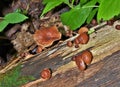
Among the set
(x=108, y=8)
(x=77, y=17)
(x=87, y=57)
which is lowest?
(x=87, y=57)

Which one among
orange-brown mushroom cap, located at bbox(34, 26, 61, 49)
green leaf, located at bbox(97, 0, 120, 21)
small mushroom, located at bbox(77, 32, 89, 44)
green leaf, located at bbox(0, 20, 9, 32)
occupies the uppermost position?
green leaf, located at bbox(97, 0, 120, 21)

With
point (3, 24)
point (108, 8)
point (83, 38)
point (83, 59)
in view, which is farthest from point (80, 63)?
point (3, 24)

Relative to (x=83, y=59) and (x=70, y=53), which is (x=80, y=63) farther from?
(x=70, y=53)

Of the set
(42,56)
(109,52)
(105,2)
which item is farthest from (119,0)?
(42,56)

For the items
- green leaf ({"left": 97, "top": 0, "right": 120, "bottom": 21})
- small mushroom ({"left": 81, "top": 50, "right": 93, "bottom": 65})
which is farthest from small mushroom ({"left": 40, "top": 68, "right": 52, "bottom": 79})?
green leaf ({"left": 97, "top": 0, "right": 120, "bottom": 21})

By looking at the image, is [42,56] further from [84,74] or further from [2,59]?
[2,59]

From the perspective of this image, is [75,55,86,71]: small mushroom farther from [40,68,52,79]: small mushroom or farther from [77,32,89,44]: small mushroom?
[40,68,52,79]: small mushroom
